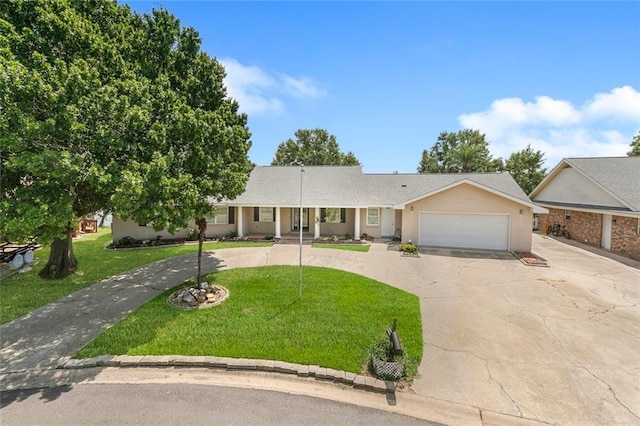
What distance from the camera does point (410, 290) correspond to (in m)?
10.4

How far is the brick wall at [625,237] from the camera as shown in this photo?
15.3 meters

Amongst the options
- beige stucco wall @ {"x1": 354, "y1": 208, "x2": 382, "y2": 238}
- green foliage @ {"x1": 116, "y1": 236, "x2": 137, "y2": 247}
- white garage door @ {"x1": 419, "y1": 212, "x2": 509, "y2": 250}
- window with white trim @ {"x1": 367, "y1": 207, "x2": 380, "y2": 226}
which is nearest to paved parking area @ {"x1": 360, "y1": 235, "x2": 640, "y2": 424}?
white garage door @ {"x1": 419, "y1": 212, "x2": 509, "y2": 250}

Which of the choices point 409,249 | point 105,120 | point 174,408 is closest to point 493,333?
point 174,408

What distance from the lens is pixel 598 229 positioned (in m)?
18.3

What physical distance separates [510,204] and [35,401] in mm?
20212

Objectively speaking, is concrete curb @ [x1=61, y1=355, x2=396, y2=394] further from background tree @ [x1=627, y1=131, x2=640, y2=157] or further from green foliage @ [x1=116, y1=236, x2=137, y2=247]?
background tree @ [x1=627, y1=131, x2=640, y2=157]

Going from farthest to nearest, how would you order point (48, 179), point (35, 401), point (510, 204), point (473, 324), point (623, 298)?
point (510, 204) < point (623, 298) < point (473, 324) < point (48, 179) < point (35, 401)

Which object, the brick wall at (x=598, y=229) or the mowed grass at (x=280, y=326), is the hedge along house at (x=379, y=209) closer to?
the brick wall at (x=598, y=229)

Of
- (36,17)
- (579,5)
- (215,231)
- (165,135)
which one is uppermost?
(579,5)

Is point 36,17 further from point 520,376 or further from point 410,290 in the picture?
point 520,376

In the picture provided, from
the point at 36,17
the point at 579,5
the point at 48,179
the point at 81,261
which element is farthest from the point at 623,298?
the point at 81,261

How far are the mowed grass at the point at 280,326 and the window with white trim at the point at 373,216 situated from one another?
1036cm

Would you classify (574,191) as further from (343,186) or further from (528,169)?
(343,186)

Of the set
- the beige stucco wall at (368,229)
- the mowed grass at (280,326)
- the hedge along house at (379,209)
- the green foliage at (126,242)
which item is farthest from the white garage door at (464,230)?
the green foliage at (126,242)
